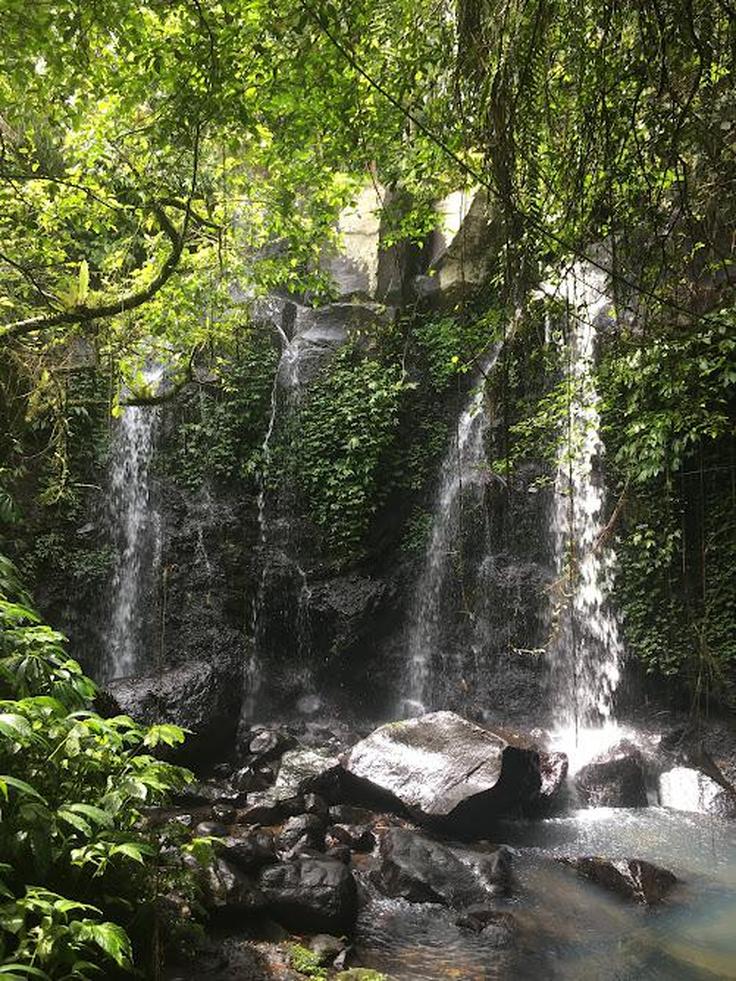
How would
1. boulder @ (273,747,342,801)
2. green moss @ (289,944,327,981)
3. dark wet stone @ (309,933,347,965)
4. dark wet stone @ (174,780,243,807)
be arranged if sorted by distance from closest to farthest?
green moss @ (289,944,327,981), dark wet stone @ (309,933,347,965), dark wet stone @ (174,780,243,807), boulder @ (273,747,342,801)

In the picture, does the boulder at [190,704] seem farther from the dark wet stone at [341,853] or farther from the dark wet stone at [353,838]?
the dark wet stone at [341,853]

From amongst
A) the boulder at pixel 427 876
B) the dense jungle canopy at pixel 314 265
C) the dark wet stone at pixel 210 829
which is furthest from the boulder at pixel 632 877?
the dark wet stone at pixel 210 829

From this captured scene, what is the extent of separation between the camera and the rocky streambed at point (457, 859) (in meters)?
4.73

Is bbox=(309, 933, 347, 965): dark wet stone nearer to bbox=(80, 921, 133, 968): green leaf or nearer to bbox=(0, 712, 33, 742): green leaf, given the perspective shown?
bbox=(80, 921, 133, 968): green leaf

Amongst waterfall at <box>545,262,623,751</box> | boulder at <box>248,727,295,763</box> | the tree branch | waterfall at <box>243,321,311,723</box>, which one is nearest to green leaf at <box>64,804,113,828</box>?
the tree branch

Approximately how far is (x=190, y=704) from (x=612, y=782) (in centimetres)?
498

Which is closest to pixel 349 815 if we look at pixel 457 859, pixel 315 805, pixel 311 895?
pixel 315 805

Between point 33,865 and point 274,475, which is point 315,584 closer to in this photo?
point 274,475

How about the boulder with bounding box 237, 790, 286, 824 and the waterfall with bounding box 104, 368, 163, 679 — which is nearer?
the boulder with bounding box 237, 790, 286, 824

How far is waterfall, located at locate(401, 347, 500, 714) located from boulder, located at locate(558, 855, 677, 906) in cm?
498

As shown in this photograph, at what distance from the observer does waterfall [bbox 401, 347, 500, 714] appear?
36.4 ft

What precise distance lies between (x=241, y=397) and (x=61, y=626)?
15.4ft

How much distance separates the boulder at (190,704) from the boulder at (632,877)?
14.7ft

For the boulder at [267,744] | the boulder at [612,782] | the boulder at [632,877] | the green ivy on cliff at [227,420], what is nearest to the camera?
the boulder at [632,877]
